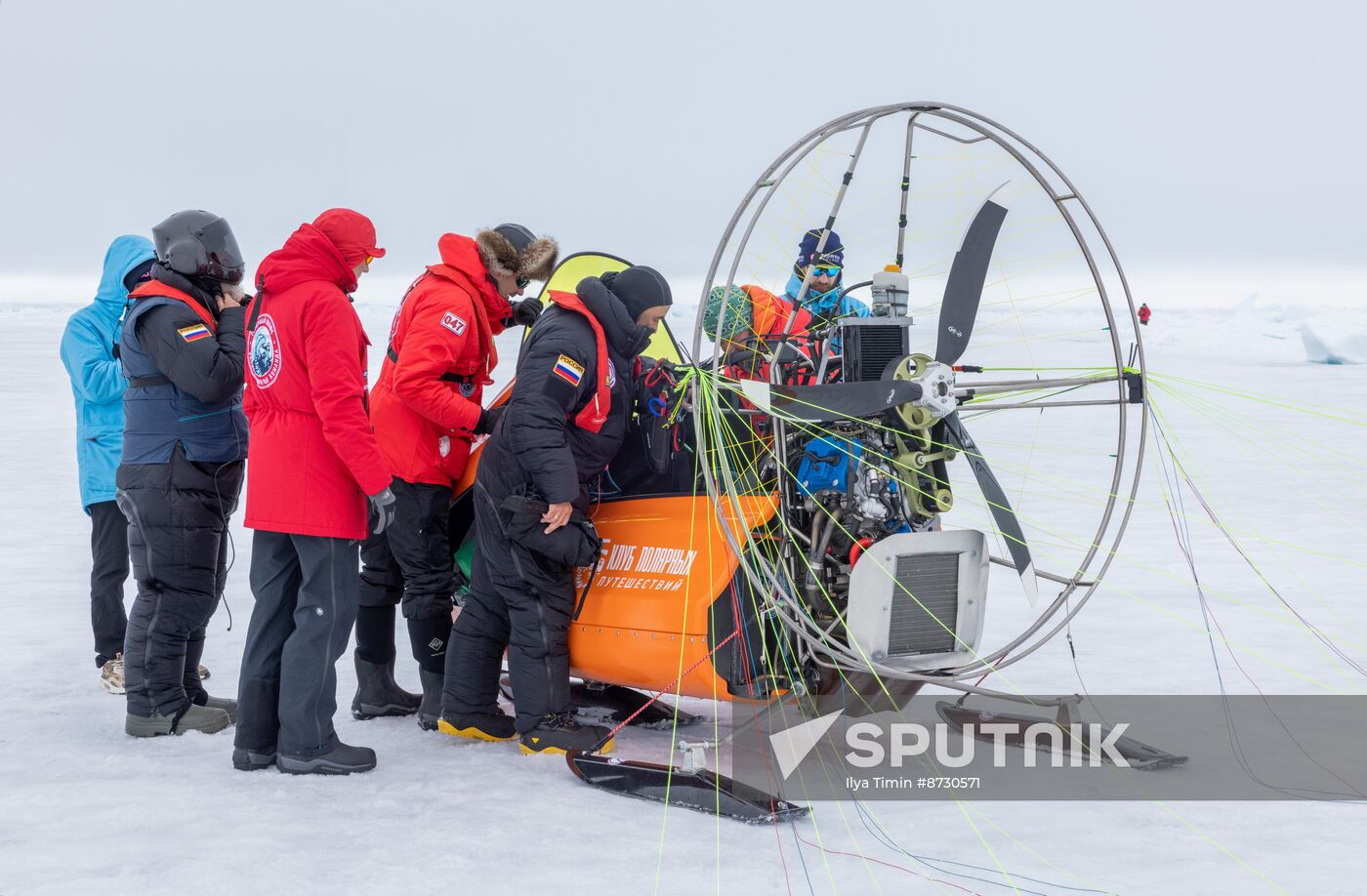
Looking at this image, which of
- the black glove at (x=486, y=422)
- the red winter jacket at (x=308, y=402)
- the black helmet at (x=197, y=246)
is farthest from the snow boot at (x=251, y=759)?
the black helmet at (x=197, y=246)

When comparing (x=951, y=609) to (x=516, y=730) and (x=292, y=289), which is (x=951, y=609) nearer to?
(x=516, y=730)

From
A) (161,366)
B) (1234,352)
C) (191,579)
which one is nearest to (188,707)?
(191,579)

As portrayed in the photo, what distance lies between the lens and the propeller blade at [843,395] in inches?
129

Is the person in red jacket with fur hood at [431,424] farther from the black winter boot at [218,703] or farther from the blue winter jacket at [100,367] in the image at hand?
the blue winter jacket at [100,367]

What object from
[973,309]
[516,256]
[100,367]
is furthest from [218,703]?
[973,309]

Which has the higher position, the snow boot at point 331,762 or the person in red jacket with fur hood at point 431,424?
the person in red jacket with fur hood at point 431,424

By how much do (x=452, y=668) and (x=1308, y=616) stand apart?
4255 millimetres

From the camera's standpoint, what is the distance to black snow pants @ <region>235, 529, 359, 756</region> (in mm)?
3594

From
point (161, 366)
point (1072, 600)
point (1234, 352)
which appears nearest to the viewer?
point (161, 366)

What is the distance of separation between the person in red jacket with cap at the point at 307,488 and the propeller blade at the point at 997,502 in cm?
177

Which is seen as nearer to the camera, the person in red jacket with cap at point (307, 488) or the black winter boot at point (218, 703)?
the person in red jacket with cap at point (307, 488)

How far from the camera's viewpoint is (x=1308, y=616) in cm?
573

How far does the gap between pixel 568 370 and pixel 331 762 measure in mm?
1444

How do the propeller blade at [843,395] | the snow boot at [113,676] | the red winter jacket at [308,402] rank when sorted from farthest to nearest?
the snow boot at [113,676] → the red winter jacket at [308,402] → the propeller blade at [843,395]
